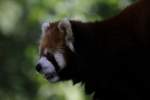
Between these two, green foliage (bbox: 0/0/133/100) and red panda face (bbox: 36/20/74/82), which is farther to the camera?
green foliage (bbox: 0/0/133/100)

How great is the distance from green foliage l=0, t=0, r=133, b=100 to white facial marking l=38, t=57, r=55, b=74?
1.72 ft

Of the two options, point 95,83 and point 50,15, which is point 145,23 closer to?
point 95,83

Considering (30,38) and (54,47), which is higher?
(30,38)

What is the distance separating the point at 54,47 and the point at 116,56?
0.55ft

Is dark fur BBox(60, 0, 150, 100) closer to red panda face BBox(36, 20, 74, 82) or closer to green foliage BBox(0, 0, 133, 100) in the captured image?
red panda face BBox(36, 20, 74, 82)

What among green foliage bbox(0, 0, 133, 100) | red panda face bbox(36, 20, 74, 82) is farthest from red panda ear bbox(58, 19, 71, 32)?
green foliage bbox(0, 0, 133, 100)

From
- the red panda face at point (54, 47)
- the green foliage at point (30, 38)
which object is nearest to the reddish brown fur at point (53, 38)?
the red panda face at point (54, 47)

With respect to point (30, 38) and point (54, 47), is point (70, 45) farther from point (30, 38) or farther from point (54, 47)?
point (30, 38)

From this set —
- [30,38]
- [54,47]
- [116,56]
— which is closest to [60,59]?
[54,47]

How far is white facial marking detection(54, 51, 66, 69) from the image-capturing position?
1.44 m

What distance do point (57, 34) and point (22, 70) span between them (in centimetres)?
81

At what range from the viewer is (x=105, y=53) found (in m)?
1.49

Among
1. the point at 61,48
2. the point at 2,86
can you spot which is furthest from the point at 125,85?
the point at 2,86

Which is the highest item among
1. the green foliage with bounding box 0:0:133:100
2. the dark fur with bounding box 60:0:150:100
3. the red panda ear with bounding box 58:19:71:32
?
the green foliage with bounding box 0:0:133:100
